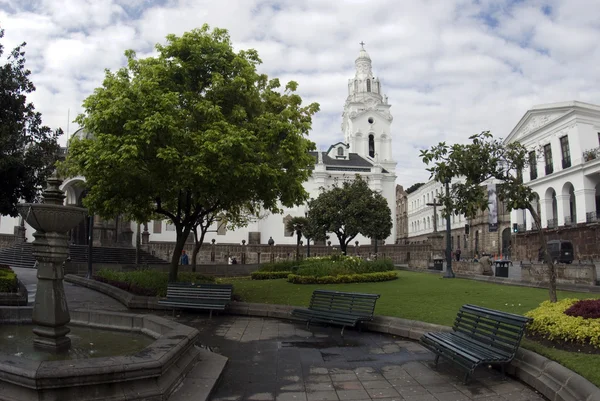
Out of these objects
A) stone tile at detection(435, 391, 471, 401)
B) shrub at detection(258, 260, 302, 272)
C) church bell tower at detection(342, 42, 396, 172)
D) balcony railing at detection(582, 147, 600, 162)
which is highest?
church bell tower at detection(342, 42, 396, 172)

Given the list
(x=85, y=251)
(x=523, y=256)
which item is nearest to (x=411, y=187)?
(x=523, y=256)

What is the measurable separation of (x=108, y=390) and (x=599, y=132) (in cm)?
3839

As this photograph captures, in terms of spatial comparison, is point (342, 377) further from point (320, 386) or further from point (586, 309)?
point (586, 309)

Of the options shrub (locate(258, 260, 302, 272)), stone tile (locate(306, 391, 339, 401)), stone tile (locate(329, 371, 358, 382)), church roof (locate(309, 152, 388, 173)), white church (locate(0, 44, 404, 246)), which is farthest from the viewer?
church roof (locate(309, 152, 388, 173))

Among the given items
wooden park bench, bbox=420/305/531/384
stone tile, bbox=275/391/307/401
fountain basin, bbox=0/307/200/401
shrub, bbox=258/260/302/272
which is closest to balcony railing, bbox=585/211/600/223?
shrub, bbox=258/260/302/272

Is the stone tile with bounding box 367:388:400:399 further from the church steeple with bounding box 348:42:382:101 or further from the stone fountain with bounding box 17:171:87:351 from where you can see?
the church steeple with bounding box 348:42:382:101

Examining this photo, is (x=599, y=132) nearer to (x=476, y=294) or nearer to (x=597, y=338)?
(x=476, y=294)

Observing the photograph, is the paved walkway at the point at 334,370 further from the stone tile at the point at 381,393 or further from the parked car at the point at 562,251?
the parked car at the point at 562,251

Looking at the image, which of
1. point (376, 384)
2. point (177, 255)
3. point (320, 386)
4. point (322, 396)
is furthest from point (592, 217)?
point (322, 396)

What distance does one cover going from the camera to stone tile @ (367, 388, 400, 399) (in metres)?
5.46

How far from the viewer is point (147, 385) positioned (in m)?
5.12

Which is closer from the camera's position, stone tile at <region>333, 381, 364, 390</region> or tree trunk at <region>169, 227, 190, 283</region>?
stone tile at <region>333, 381, 364, 390</region>

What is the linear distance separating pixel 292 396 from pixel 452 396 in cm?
185

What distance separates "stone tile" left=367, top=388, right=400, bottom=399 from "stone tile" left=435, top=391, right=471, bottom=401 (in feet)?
1.58
